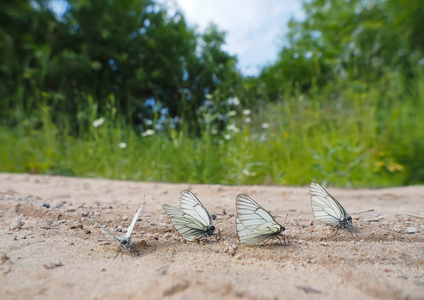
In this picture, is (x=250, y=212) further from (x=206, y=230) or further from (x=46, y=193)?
(x=46, y=193)

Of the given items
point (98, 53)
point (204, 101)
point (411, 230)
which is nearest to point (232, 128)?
point (204, 101)

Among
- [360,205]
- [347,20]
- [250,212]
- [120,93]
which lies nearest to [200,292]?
[250,212]

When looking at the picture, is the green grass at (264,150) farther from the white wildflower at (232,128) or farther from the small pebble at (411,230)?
the small pebble at (411,230)

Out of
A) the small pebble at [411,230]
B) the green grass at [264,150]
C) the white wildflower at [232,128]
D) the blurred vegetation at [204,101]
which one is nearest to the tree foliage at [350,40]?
the blurred vegetation at [204,101]

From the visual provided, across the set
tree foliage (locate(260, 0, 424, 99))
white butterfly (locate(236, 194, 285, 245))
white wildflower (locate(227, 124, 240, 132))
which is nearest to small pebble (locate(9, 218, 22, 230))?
white butterfly (locate(236, 194, 285, 245))

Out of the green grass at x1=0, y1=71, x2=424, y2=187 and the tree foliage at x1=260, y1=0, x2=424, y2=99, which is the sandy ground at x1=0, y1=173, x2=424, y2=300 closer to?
the green grass at x1=0, y1=71, x2=424, y2=187

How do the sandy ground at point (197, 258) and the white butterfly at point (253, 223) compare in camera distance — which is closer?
the sandy ground at point (197, 258)
